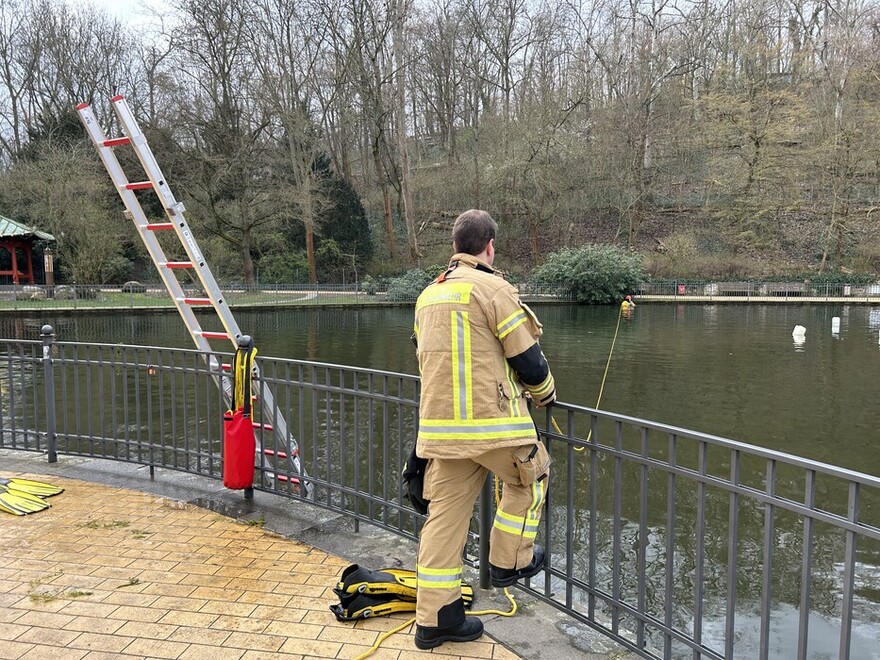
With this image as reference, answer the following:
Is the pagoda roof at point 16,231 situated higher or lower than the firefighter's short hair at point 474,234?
higher

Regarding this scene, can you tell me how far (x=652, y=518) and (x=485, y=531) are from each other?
372 centimetres

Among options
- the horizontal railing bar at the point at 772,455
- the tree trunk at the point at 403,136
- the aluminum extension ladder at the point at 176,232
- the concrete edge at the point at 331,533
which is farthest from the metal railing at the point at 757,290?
Answer: the horizontal railing bar at the point at 772,455

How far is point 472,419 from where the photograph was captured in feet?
9.00

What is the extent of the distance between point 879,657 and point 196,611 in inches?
167

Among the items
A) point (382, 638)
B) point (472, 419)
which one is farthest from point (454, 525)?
point (382, 638)

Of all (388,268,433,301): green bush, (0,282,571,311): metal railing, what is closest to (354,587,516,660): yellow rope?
(0,282,571,311): metal railing

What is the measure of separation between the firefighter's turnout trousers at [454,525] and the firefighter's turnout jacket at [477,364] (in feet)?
0.56

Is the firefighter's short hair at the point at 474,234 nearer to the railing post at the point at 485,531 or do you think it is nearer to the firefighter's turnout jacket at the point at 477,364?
the firefighter's turnout jacket at the point at 477,364

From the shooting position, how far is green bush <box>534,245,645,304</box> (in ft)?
114

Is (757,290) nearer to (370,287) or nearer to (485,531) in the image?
(370,287)

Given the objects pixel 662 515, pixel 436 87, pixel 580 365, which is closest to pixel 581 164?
pixel 436 87

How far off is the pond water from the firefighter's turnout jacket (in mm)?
7264

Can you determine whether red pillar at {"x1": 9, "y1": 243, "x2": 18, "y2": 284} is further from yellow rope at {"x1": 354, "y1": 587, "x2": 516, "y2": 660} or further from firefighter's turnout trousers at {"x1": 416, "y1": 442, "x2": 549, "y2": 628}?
firefighter's turnout trousers at {"x1": 416, "y1": 442, "x2": 549, "y2": 628}

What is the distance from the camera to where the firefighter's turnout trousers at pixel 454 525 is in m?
2.91
